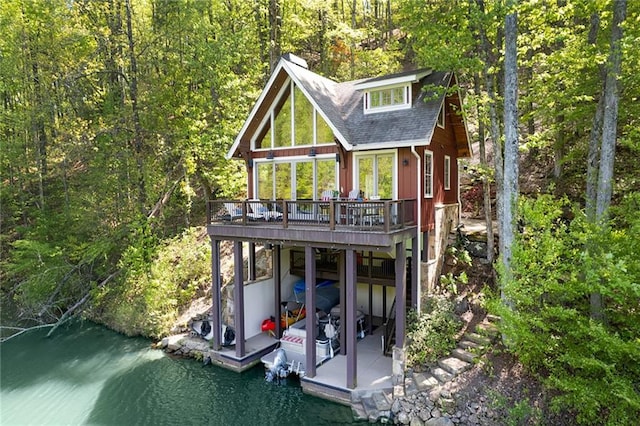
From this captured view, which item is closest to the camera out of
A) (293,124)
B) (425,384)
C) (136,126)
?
(425,384)

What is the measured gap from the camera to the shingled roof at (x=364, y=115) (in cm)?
1059

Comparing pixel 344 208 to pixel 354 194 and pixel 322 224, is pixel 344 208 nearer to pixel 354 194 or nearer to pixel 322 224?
pixel 322 224

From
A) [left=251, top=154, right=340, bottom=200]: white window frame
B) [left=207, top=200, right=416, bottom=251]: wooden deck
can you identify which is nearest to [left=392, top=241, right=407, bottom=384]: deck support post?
[left=207, top=200, right=416, bottom=251]: wooden deck

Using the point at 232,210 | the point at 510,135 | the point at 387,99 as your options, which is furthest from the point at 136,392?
the point at 510,135

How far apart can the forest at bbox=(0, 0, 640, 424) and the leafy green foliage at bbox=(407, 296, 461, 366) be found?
1.77 meters

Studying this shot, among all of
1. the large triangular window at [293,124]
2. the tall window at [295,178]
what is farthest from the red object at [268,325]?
the large triangular window at [293,124]

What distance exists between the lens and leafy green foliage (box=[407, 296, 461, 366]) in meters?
9.47

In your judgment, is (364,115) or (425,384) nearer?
(425,384)

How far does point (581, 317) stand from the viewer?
23.5ft

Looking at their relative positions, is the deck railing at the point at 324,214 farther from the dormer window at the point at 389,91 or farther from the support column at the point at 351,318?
the dormer window at the point at 389,91

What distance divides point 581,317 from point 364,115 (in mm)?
8217

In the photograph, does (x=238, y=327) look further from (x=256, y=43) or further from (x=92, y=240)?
(x=256, y=43)

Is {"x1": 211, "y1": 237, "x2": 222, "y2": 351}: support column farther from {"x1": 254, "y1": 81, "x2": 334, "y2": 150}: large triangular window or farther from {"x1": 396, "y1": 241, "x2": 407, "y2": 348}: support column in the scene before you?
{"x1": 396, "y1": 241, "x2": 407, "y2": 348}: support column

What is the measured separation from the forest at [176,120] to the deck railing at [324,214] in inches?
112
